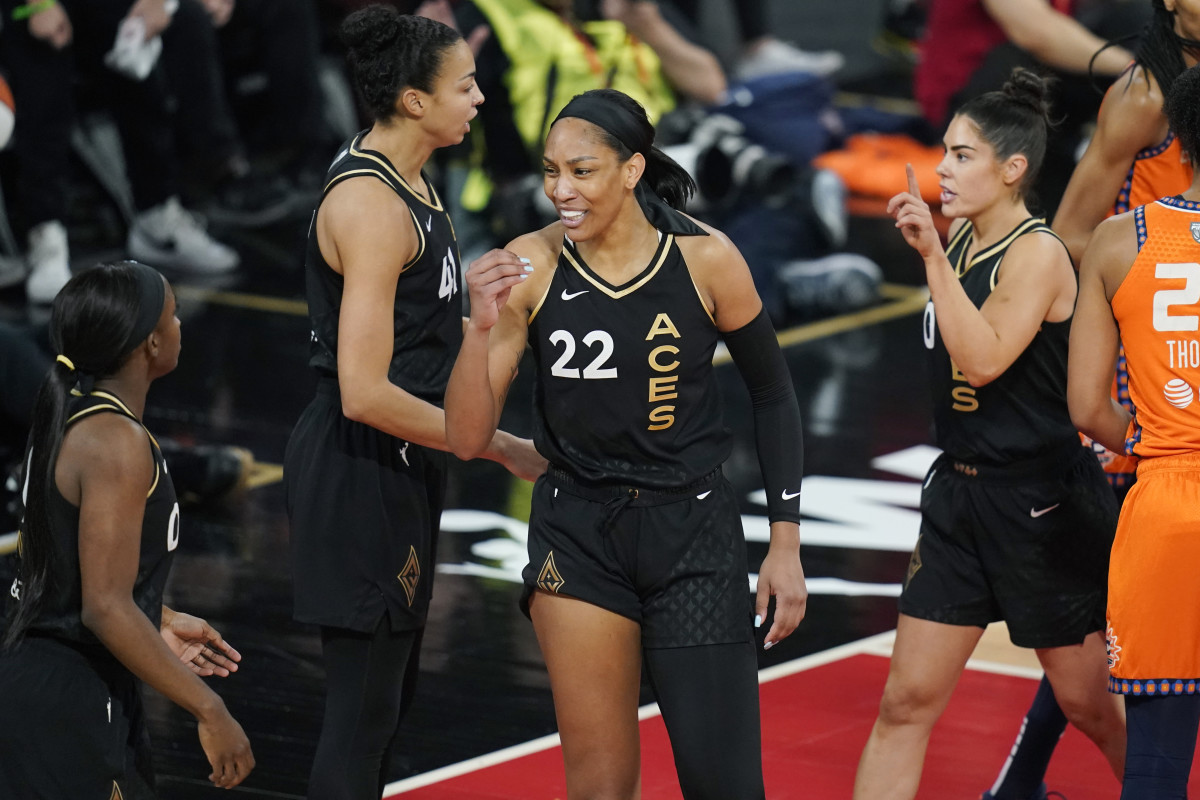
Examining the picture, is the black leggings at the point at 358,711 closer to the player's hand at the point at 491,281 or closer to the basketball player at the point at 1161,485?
the player's hand at the point at 491,281

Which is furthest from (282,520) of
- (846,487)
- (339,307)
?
(339,307)

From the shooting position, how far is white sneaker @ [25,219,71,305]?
369 inches

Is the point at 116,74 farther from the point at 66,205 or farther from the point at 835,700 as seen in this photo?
the point at 835,700

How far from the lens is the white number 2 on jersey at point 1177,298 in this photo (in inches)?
136

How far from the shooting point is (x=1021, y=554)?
13.3 feet

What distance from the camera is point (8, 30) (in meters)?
9.43

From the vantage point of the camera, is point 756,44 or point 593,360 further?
point 756,44

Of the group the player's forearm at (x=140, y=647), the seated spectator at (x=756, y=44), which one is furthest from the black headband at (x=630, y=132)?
the seated spectator at (x=756, y=44)

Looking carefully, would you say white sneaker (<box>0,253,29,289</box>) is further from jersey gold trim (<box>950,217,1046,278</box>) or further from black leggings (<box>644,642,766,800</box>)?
black leggings (<box>644,642,766,800</box>)

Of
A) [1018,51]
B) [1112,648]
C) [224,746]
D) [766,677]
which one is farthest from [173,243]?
[1112,648]

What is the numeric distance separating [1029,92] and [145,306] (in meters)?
2.12

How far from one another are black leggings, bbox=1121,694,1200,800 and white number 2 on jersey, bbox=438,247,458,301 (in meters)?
1.64

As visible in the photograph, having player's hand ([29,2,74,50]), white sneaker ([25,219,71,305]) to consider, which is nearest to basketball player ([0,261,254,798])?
white sneaker ([25,219,71,305])

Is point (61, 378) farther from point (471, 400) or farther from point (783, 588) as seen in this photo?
point (783, 588)
